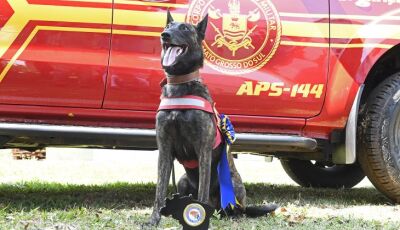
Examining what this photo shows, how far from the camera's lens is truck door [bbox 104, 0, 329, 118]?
3.42 metres

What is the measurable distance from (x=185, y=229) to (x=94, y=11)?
1.56 metres

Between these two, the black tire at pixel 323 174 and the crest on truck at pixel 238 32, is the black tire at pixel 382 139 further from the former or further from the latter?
the black tire at pixel 323 174

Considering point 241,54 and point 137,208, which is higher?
point 241,54

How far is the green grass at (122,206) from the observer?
282cm

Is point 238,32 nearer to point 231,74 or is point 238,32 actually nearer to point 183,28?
point 231,74

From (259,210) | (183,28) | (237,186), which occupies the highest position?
(183,28)

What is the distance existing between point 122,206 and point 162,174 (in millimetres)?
923

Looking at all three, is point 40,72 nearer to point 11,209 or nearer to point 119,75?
point 119,75

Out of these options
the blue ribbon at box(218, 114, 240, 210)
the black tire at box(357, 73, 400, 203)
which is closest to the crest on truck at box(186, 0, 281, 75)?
the blue ribbon at box(218, 114, 240, 210)

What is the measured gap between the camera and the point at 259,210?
307 centimetres

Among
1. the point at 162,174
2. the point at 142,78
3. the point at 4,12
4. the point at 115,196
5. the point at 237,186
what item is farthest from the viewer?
the point at 115,196

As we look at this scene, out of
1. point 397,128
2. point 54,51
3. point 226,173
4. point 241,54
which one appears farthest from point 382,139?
point 54,51

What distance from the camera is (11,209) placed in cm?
323

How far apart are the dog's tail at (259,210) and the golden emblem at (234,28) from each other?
1029 mm
